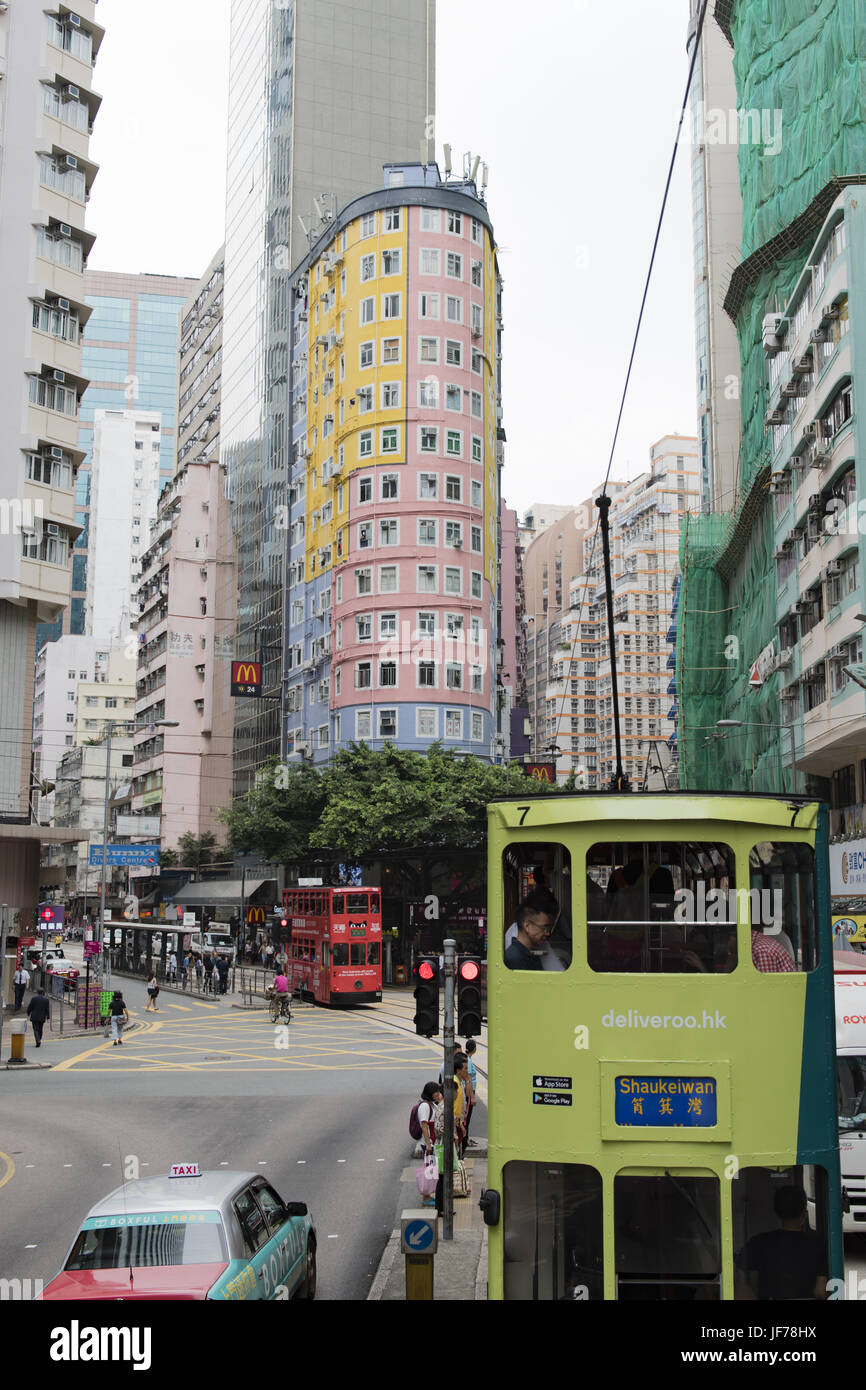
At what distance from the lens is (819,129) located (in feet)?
133

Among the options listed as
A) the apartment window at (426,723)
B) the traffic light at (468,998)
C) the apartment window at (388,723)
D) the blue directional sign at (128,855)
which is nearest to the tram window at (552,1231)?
the traffic light at (468,998)

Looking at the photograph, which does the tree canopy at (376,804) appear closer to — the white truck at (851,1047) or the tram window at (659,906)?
the white truck at (851,1047)

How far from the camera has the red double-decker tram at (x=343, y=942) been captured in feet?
140

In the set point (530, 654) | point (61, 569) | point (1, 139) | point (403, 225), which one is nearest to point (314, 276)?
point (403, 225)

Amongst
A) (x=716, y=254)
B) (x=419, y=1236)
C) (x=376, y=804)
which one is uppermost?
(x=716, y=254)

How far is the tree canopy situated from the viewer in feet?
165

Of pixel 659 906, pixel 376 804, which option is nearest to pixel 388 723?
pixel 376 804

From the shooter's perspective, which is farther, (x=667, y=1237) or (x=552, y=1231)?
(x=552, y=1231)

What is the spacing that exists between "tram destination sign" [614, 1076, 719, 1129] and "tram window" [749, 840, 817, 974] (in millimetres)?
849

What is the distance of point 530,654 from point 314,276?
106m

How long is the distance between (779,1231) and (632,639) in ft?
386

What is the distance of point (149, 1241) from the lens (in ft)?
29.4

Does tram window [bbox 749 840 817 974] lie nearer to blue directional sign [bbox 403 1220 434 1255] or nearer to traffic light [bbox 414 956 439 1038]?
blue directional sign [bbox 403 1220 434 1255]

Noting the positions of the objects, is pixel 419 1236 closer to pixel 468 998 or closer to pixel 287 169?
pixel 468 998
